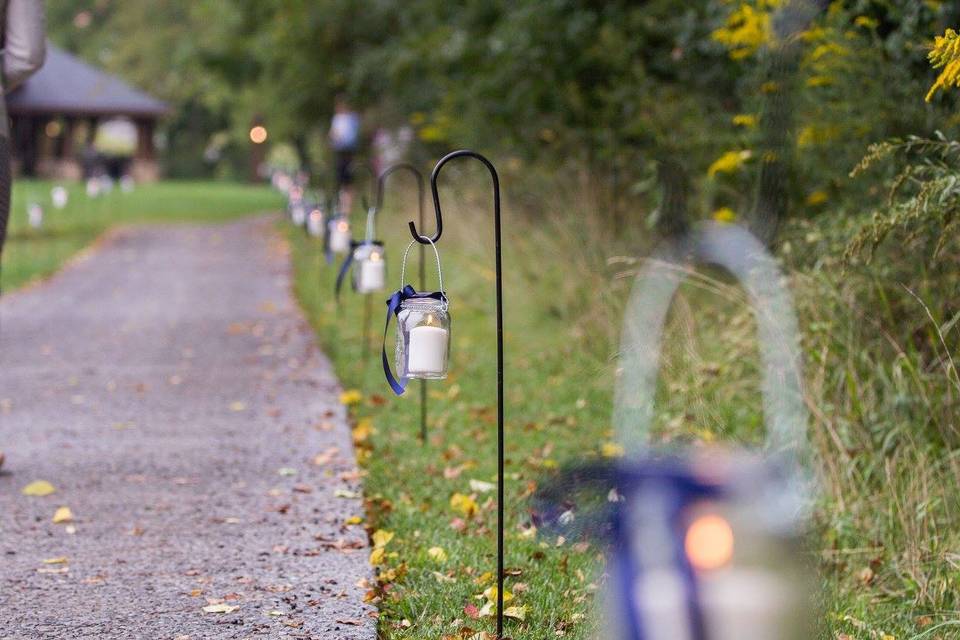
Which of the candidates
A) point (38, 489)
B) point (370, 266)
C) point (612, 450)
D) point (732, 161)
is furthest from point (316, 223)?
point (38, 489)

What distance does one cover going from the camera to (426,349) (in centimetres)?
389

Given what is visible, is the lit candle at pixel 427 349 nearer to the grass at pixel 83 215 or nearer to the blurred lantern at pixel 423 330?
the blurred lantern at pixel 423 330

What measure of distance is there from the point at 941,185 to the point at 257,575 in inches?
103

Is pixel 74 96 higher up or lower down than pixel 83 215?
higher up

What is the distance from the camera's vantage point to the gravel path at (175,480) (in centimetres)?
423

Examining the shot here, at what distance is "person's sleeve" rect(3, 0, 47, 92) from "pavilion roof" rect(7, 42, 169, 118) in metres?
39.5

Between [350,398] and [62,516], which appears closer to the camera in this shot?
[62,516]

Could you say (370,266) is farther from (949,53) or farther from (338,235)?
(949,53)

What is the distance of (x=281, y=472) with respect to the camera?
6.10 m

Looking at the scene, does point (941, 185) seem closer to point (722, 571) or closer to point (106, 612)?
point (722, 571)

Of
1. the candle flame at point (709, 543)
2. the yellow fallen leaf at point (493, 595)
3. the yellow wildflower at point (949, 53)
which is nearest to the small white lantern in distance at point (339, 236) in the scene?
the yellow fallen leaf at point (493, 595)

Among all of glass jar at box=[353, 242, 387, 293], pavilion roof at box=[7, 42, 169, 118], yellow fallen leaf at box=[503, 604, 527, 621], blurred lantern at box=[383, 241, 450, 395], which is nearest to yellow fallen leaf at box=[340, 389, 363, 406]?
glass jar at box=[353, 242, 387, 293]

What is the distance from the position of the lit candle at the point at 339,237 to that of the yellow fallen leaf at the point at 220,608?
376cm

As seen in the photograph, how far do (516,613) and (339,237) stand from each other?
4016 mm
